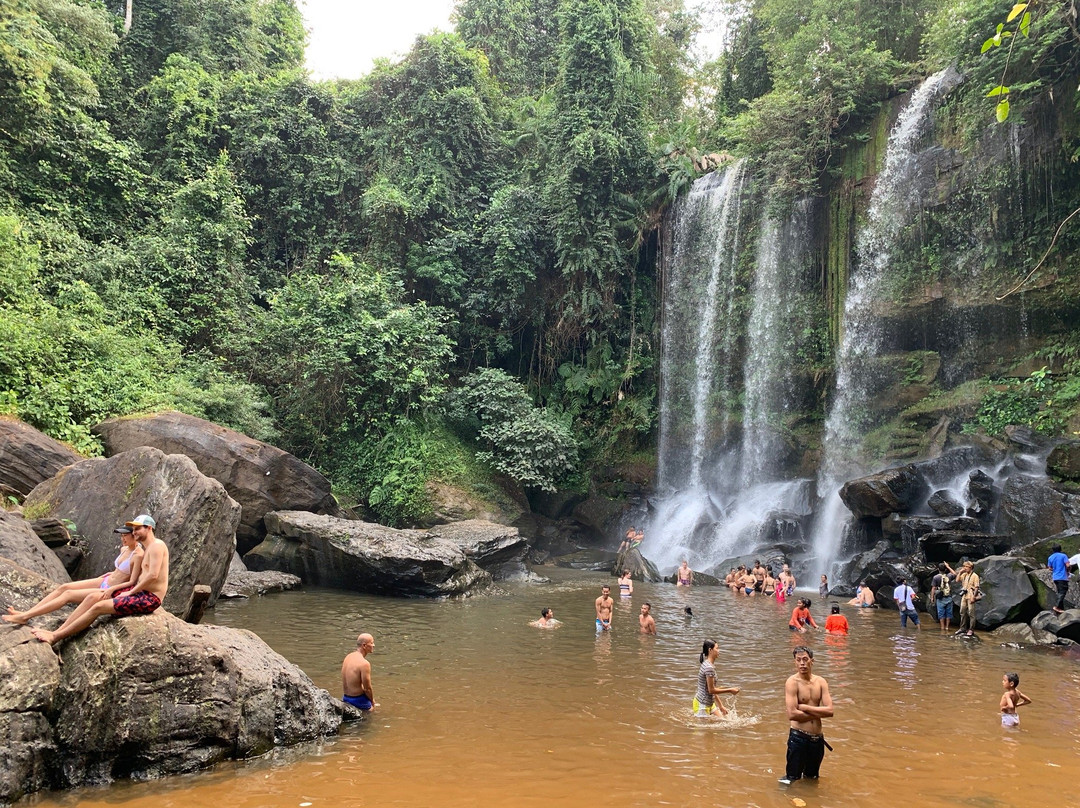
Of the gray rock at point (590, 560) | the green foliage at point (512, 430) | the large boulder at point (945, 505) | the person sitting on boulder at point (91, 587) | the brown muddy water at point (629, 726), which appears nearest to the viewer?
the brown muddy water at point (629, 726)

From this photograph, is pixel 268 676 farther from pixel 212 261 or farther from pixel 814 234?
pixel 814 234

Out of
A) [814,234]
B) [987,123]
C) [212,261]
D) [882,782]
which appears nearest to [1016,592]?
[882,782]

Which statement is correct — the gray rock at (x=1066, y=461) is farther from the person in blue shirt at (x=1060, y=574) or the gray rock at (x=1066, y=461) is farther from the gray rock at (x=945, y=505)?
the person in blue shirt at (x=1060, y=574)

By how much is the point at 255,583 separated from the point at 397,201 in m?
15.3

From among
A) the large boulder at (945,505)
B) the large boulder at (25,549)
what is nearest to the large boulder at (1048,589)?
the large boulder at (945,505)

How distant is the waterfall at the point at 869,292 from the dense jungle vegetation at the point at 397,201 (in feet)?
4.98

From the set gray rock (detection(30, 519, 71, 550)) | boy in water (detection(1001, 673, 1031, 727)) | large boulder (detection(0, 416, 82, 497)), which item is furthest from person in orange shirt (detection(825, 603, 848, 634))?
large boulder (detection(0, 416, 82, 497))

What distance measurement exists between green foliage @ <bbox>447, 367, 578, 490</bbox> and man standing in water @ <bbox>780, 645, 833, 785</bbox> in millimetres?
16203

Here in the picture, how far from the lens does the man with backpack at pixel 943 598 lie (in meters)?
12.9

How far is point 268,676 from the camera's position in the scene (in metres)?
6.19

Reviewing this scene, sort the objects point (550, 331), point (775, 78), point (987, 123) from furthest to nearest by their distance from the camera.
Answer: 1. point (550, 331)
2. point (775, 78)
3. point (987, 123)

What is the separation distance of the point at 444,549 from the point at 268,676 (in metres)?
9.26

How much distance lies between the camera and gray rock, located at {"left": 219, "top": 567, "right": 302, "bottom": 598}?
1328 centimetres

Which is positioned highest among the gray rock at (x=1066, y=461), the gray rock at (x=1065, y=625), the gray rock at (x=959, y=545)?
the gray rock at (x=1066, y=461)
